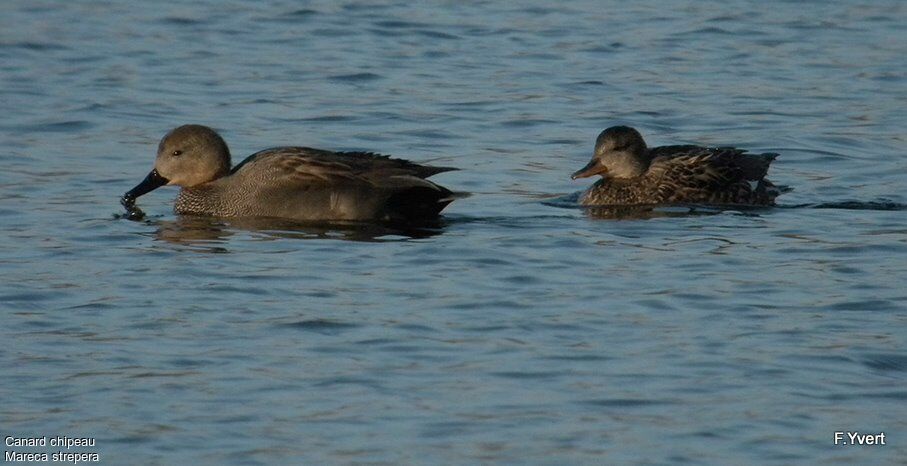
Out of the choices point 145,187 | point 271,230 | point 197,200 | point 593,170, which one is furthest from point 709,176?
point 145,187

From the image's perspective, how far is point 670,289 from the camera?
32.2 ft

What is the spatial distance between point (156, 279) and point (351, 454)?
324cm

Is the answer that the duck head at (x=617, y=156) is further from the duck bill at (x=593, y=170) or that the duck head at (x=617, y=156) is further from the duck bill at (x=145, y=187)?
the duck bill at (x=145, y=187)

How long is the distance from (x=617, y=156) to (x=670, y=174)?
14.8 inches

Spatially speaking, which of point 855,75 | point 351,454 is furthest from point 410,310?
point 855,75

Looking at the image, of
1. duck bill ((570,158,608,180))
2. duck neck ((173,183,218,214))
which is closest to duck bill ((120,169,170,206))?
duck neck ((173,183,218,214))

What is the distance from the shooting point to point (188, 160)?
40.5 ft

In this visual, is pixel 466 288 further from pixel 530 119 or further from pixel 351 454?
pixel 530 119

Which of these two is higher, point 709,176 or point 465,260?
point 709,176

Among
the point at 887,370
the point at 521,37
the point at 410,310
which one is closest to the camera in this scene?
the point at 887,370

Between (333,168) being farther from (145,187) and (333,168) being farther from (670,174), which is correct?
(670,174)

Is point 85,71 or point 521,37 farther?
point 521,37

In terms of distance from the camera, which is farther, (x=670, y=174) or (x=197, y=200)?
(x=670, y=174)

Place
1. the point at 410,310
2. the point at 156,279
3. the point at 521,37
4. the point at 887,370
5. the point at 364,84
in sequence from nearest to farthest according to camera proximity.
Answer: the point at 887,370 < the point at 410,310 < the point at 156,279 < the point at 364,84 < the point at 521,37
